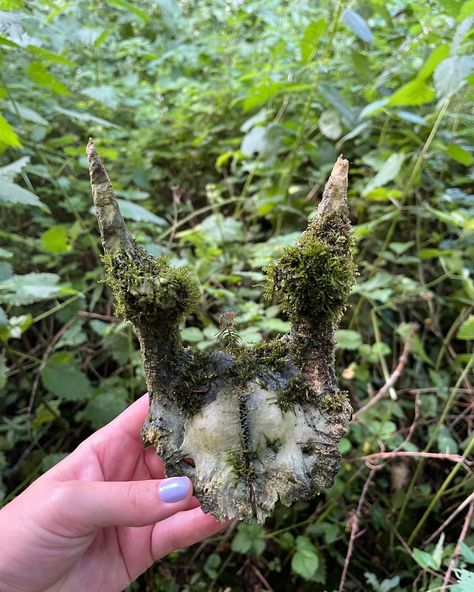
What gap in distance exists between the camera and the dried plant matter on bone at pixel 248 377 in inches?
28.5

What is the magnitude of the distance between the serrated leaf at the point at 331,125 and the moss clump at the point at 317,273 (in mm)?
1401

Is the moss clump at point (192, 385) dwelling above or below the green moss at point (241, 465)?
above

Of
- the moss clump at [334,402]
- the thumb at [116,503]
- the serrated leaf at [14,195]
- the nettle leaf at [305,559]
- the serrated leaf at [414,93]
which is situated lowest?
the nettle leaf at [305,559]

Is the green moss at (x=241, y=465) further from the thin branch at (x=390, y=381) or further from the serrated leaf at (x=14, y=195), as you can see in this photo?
the serrated leaf at (x=14, y=195)

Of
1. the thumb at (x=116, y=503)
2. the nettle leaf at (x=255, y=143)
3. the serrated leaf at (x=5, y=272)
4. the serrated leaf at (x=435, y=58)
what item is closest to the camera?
the thumb at (x=116, y=503)

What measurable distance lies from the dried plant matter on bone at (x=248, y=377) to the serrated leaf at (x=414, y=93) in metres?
0.94

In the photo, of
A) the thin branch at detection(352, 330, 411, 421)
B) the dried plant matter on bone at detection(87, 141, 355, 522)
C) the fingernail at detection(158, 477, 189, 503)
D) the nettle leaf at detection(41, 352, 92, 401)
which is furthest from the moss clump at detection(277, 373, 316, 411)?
the nettle leaf at detection(41, 352, 92, 401)

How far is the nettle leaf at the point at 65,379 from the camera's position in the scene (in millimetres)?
1413

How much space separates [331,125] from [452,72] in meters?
0.76

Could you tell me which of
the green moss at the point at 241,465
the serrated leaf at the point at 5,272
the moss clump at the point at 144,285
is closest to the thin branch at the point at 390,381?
the green moss at the point at 241,465

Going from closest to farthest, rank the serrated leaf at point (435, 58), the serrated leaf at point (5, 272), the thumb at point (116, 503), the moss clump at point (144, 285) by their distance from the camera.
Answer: the moss clump at point (144, 285)
the thumb at point (116, 503)
the serrated leaf at point (5, 272)
the serrated leaf at point (435, 58)

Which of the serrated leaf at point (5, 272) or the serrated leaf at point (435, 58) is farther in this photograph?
the serrated leaf at point (435, 58)

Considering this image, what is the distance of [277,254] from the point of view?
61.1 inches

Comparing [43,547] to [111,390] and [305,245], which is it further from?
[305,245]
